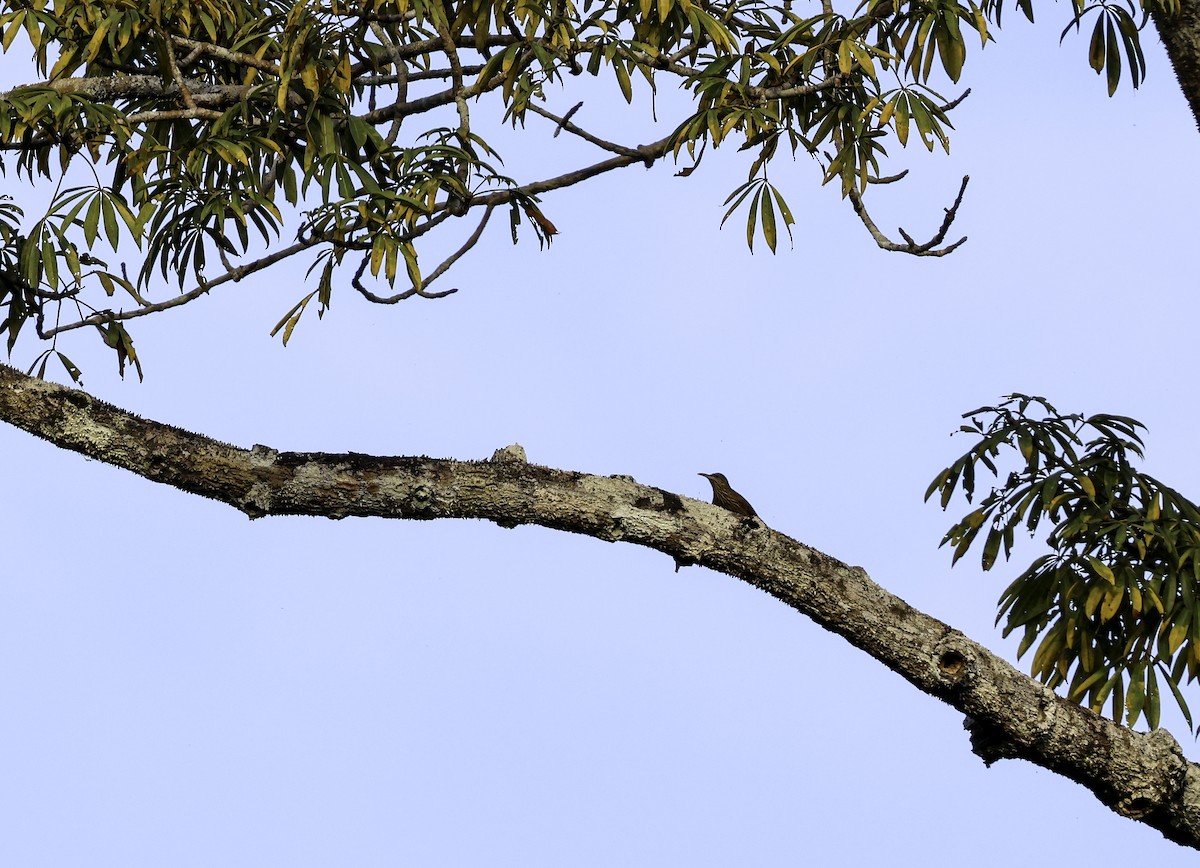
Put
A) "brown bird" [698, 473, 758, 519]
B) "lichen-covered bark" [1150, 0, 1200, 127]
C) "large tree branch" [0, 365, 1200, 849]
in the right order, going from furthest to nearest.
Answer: "lichen-covered bark" [1150, 0, 1200, 127] → "brown bird" [698, 473, 758, 519] → "large tree branch" [0, 365, 1200, 849]

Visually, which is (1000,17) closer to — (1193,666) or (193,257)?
(1193,666)

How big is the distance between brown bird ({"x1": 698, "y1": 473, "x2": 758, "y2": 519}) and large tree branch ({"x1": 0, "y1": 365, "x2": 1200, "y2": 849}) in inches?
8.2

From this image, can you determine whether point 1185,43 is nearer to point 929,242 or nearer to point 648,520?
point 929,242

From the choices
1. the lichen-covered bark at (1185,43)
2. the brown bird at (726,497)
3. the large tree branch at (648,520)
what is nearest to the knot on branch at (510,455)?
the large tree branch at (648,520)

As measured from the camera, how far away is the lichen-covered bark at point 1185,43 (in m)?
7.05

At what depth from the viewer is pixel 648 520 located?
16.1ft

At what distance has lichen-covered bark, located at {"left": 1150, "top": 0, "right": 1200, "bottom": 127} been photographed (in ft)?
23.1

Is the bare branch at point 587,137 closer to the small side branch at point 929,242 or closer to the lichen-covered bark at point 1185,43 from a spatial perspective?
the small side branch at point 929,242

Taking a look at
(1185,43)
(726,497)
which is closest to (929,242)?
(726,497)

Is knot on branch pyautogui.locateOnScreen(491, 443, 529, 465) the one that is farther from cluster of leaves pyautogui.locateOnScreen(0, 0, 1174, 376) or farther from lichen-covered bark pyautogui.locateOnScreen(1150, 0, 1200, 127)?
lichen-covered bark pyautogui.locateOnScreen(1150, 0, 1200, 127)

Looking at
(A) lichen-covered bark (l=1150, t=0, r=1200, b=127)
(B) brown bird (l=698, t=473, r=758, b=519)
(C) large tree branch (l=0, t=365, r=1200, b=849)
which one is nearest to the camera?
(C) large tree branch (l=0, t=365, r=1200, b=849)

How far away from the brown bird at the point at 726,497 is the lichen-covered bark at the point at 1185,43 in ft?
12.2

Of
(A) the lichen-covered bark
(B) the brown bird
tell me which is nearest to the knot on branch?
(B) the brown bird

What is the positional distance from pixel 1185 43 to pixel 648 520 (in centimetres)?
430
